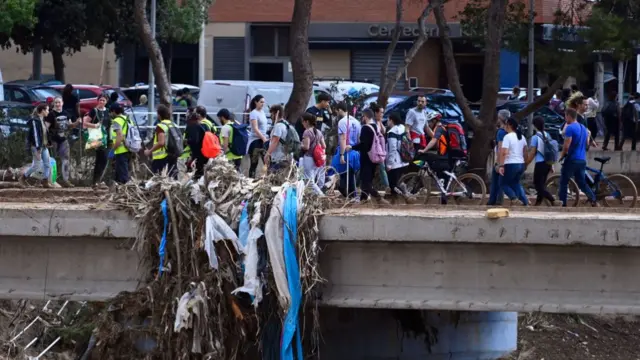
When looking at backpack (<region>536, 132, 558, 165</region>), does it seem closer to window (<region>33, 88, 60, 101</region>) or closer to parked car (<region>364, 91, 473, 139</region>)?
parked car (<region>364, 91, 473, 139</region>)

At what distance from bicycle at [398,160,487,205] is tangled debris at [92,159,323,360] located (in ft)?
20.9

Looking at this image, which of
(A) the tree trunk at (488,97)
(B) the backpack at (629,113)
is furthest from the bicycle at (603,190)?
(B) the backpack at (629,113)

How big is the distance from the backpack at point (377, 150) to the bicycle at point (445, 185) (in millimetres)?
911

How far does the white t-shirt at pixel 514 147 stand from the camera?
1523 cm

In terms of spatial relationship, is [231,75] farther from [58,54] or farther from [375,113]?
[375,113]

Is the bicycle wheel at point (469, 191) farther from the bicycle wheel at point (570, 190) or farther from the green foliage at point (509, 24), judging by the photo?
the green foliage at point (509, 24)

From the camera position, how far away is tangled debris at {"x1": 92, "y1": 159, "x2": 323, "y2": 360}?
1047 cm

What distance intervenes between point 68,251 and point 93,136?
7290mm

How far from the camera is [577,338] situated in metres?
15.7

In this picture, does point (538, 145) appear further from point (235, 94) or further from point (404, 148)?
point (235, 94)

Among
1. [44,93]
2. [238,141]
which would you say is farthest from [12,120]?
[44,93]

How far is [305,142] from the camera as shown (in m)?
15.6

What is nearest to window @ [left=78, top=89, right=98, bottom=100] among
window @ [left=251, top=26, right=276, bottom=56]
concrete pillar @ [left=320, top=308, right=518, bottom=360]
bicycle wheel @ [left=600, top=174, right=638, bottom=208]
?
window @ [left=251, top=26, right=276, bottom=56]

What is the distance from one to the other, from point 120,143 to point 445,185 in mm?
4814
